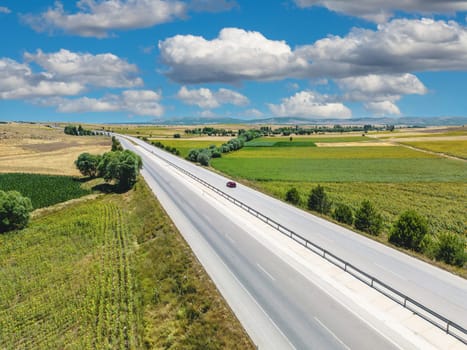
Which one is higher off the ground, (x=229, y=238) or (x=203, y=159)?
(x=203, y=159)

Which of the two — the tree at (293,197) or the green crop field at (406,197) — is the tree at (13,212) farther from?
the tree at (293,197)

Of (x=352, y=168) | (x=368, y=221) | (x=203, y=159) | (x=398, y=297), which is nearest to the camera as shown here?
(x=398, y=297)

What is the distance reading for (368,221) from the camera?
3525 cm

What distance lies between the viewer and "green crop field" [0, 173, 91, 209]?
57.3 m

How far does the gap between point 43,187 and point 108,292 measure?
4789 cm

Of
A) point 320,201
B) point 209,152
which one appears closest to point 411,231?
point 320,201

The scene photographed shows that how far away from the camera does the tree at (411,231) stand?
29.9 metres

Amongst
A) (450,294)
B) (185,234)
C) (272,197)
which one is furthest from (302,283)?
(272,197)

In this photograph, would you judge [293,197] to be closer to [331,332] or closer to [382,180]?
[382,180]

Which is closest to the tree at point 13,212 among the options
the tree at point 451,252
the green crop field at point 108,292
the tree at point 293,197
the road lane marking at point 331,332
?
the green crop field at point 108,292

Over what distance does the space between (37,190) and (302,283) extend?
5768cm

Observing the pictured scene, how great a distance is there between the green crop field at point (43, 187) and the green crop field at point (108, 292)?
54.1ft

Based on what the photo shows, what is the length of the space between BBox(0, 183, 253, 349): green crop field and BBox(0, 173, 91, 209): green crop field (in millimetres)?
16479

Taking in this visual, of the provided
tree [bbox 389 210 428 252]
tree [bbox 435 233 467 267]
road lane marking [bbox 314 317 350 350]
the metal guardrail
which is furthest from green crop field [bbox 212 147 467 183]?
road lane marking [bbox 314 317 350 350]
